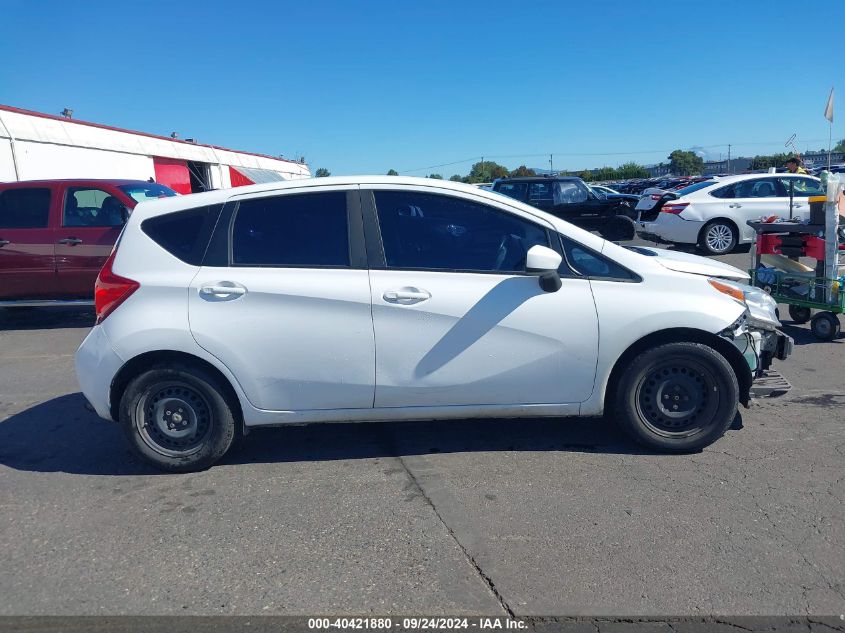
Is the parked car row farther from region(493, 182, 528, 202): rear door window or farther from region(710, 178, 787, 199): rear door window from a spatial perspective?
region(710, 178, 787, 199): rear door window

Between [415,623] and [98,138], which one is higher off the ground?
[98,138]

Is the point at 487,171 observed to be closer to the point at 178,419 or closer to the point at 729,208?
the point at 729,208

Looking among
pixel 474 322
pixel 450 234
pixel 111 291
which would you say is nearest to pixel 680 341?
pixel 474 322

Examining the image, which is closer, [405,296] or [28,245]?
[405,296]

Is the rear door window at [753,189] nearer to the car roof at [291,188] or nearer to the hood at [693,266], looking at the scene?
the hood at [693,266]

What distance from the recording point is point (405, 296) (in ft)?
14.1

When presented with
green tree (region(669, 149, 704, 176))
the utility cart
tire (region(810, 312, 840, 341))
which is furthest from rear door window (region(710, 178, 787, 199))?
green tree (region(669, 149, 704, 176))

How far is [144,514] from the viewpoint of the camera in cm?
395

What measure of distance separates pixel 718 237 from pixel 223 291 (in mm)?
12333

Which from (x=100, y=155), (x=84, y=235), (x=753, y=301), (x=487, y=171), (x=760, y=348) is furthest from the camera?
(x=487, y=171)

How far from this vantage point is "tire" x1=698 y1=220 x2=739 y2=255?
14.2 m

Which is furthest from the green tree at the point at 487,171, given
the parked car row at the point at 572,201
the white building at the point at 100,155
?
the parked car row at the point at 572,201

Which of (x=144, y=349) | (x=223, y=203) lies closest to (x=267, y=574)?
(x=144, y=349)

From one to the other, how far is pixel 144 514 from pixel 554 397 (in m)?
2.50
